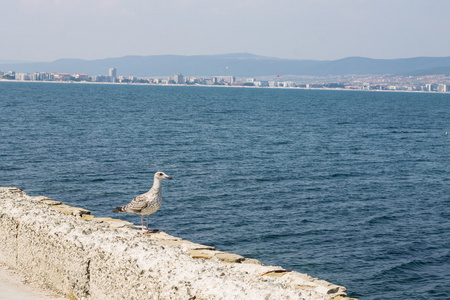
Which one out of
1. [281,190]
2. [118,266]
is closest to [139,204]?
[118,266]

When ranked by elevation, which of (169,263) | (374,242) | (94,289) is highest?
(169,263)

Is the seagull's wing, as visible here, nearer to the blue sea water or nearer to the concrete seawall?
the concrete seawall

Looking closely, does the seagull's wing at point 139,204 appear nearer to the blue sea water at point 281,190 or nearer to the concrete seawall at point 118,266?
the concrete seawall at point 118,266

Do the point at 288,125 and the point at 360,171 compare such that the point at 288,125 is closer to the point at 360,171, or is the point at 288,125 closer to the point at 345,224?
the point at 360,171

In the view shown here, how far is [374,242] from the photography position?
22.1 meters

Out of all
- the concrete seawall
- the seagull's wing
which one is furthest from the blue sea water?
the concrete seawall

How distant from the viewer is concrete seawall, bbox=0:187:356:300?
6.92 meters

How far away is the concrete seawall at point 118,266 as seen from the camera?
22.7 feet

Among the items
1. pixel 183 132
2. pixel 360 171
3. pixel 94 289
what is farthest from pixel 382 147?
pixel 94 289

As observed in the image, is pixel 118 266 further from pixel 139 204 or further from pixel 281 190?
pixel 281 190

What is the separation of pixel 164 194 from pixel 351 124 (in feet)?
185

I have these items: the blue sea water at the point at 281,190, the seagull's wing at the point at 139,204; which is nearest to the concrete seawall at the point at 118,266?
the seagull's wing at the point at 139,204

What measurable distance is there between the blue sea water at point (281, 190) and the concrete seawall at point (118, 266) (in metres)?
10.5

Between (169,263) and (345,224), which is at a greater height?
(169,263)
